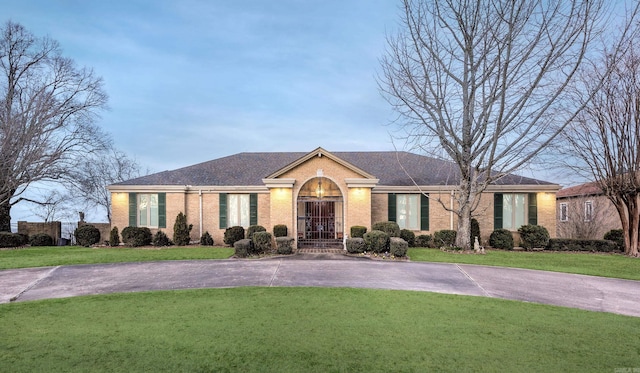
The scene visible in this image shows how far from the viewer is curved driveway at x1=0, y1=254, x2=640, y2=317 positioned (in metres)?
8.77

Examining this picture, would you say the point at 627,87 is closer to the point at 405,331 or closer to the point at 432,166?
the point at 432,166

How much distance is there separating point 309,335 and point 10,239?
80.2 ft

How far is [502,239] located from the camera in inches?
708

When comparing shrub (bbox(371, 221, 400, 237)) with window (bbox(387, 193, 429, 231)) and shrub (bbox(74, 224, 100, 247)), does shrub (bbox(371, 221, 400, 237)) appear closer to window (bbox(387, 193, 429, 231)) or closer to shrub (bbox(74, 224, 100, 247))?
window (bbox(387, 193, 429, 231))

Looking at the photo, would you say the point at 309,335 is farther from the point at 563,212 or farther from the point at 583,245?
the point at 563,212

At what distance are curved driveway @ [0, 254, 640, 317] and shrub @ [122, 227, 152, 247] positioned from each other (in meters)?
6.27

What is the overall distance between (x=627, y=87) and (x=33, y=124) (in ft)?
105

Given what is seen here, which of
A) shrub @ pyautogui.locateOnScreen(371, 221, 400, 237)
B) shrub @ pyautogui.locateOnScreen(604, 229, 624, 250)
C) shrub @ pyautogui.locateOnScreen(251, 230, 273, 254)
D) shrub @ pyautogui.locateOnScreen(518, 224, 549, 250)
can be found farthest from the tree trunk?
shrub @ pyautogui.locateOnScreen(604, 229, 624, 250)

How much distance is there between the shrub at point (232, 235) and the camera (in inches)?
725

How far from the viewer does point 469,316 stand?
675 centimetres

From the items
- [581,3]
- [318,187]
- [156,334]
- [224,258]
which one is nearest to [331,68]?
[318,187]

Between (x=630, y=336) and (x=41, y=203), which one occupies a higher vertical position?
(x=41, y=203)

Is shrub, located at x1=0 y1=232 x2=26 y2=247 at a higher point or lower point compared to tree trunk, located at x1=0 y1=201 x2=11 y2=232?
lower

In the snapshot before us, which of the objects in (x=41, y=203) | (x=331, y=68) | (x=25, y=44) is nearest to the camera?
(x=25, y=44)
